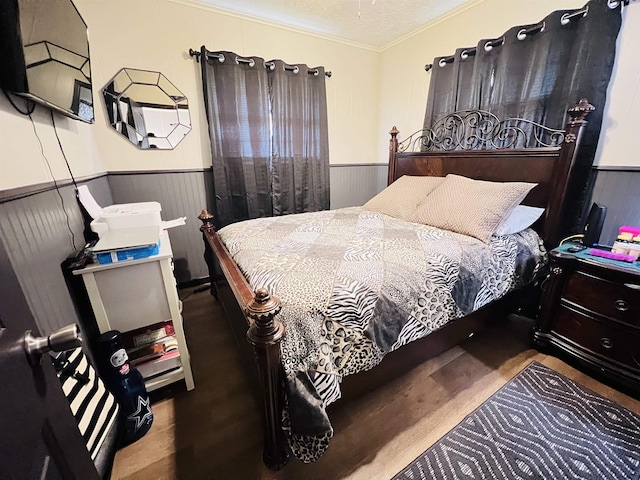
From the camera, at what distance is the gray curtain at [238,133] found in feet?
7.82

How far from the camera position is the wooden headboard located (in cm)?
174

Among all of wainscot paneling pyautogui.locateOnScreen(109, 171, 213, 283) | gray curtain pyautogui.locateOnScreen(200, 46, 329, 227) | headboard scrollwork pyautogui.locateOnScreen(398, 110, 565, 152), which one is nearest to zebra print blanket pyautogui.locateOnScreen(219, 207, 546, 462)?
headboard scrollwork pyautogui.locateOnScreen(398, 110, 565, 152)

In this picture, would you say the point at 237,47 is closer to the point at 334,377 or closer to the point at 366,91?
the point at 366,91

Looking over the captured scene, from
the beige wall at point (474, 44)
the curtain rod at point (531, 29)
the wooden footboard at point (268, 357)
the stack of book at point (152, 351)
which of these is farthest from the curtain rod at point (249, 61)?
the stack of book at point (152, 351)

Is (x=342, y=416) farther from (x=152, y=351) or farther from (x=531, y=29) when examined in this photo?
(x=531, y=29)

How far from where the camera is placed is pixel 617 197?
5.57ft

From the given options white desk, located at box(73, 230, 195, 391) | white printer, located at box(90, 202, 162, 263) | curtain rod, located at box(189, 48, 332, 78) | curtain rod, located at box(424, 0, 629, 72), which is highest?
curtain rod, located at box(189, 48, 332, 78)

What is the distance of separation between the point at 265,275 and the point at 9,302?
82 cm

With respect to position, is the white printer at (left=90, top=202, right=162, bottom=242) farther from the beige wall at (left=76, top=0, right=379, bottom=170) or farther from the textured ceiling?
the textured ceiling

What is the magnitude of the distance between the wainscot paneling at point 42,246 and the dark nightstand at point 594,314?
2518 mm

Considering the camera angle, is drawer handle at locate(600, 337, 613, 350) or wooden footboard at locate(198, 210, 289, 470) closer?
wooden footboard at locate(198, 210, 289, 470)

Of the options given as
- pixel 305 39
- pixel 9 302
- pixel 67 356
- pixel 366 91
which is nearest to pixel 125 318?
pixel 67 356

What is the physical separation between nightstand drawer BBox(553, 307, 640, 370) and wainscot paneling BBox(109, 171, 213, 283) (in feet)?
9.82

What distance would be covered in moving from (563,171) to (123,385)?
2.80 m
